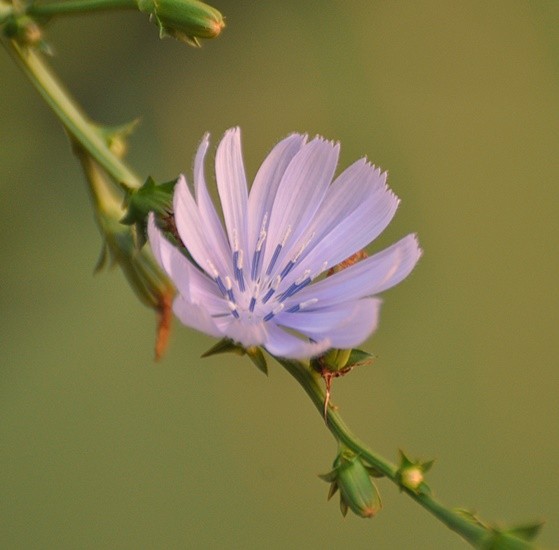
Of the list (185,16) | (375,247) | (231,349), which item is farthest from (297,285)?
(375,247)

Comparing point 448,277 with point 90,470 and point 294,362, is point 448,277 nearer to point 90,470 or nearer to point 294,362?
point 90,470

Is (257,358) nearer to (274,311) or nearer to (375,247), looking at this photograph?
(274,311)

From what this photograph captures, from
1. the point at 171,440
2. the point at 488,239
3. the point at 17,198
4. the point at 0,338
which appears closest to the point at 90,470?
the point at 171,440

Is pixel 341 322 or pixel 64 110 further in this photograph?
pixel 64 110

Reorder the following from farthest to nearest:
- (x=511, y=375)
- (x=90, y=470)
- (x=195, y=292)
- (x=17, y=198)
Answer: (x=511, y=375) < (x=17, y=198) < (x=90, y=470) < (x=195, y=292)

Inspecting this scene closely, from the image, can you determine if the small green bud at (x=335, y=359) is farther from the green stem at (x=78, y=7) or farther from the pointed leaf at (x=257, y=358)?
the green stem at (x=78, y=7)

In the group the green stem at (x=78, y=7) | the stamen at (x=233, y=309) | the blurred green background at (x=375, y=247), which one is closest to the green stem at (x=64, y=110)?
the green stem at (x=78, y=7)

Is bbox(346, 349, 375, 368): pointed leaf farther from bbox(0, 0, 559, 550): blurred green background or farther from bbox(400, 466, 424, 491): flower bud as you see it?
bbox(0, 0, 559, 550): blurred green background

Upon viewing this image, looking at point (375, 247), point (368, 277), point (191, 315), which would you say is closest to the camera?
point (191, 315)
